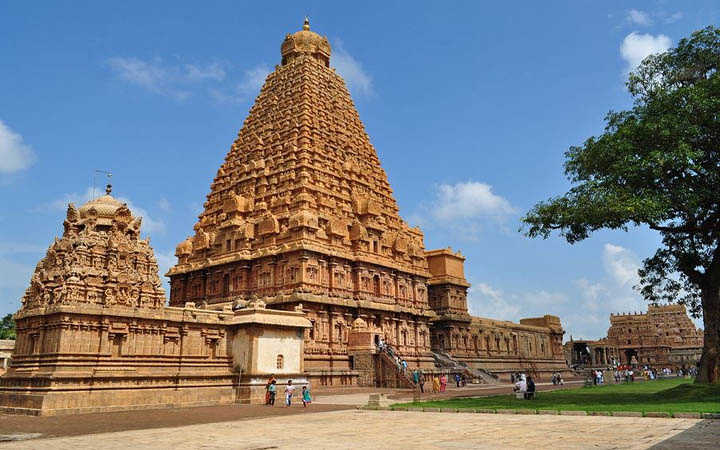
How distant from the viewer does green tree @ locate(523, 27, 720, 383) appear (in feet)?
80.1

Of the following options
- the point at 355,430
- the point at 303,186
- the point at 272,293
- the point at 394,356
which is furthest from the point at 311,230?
the point at 355,430

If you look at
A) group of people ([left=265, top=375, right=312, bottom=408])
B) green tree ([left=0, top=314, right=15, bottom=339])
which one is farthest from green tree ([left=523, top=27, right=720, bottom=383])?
green tree ([left=0, top=314, right=15, bottom=339])

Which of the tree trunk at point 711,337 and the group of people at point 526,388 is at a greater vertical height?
the tree trunk at point 711,337

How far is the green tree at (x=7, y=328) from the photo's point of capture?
59950 mm

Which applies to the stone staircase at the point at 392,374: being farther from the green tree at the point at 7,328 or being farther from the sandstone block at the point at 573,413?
the green tree at the point at 7,328

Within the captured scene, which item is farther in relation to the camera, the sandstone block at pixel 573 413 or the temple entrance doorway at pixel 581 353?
the temple entrance doorway at pixel 581 353

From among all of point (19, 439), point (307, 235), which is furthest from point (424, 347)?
point (19, 439)

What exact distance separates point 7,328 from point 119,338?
1768 inches

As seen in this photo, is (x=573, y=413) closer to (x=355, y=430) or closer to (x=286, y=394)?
(x=355, y=430)

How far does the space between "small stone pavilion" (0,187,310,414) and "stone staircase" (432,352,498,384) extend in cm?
2143

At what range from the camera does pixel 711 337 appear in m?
25.9

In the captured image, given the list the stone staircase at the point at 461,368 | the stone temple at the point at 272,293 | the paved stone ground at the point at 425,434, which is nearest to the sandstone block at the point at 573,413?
the paved stone ground at the point at 425,434

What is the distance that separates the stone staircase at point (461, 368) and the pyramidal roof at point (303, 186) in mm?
8207

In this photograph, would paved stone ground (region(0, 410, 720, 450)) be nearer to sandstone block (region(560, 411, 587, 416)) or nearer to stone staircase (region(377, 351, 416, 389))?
sandstone block (region(560, 411, 587, 416))
